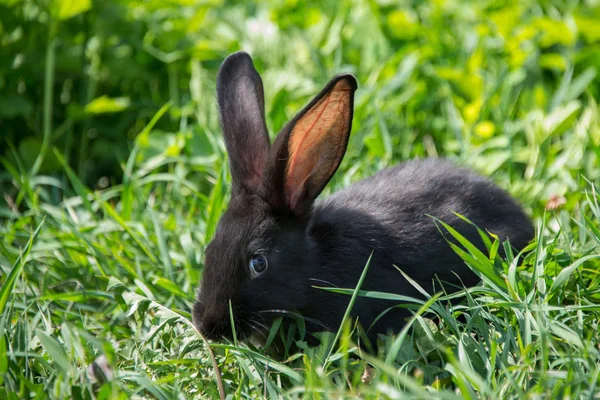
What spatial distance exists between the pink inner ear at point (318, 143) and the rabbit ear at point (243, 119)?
204mm

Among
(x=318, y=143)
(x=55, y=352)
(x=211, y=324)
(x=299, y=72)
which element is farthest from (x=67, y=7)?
(x=55, y=352)

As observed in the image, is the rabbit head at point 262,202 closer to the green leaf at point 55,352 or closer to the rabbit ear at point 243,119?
the rabbit ear at point 243,119

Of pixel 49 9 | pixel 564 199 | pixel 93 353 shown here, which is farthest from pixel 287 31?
pixel 93 353

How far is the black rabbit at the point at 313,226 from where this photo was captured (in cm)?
335

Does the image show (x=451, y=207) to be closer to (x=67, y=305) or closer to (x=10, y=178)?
(x=67, y=305)

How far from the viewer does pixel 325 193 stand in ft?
15.9

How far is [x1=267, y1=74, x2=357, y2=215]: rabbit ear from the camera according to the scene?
3.24 meters

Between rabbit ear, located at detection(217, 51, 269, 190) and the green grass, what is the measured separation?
1.96ft

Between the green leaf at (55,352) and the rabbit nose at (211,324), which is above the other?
the green leaf at (55,352)

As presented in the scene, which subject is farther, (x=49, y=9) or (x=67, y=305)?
(x=49, y=9)

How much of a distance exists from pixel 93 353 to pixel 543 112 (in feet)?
12.1

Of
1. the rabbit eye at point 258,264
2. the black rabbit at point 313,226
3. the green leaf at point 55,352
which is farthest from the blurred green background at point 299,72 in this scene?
the green leaf at point 55,352

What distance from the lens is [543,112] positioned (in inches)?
212

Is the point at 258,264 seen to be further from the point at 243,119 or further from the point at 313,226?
the point at 243,119
